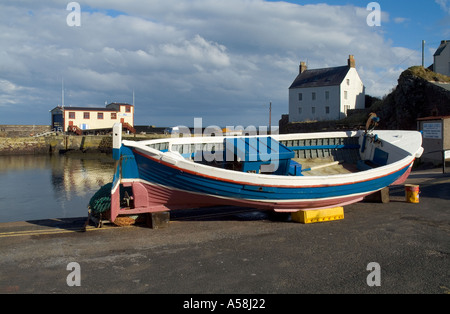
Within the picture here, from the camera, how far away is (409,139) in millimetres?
12805

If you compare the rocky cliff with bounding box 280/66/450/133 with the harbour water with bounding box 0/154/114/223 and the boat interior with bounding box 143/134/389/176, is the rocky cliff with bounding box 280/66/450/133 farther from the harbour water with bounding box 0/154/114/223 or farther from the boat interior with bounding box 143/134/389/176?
the harbour water with bounding box 0/154/114/223

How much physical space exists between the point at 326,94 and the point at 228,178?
1843 inches

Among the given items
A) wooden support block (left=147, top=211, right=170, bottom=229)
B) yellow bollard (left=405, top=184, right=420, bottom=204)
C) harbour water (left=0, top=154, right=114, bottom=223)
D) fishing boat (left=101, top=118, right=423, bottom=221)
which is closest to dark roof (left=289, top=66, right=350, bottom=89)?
harbour water (left=0, top=154, right=114, bottom=223)

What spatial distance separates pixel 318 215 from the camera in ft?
30.0

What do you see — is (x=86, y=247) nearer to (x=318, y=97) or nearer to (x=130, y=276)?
(x=130, y=276)

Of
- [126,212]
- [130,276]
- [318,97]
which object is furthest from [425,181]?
[318,97]

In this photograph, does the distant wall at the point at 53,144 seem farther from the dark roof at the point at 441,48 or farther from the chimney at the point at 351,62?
the dark roof at the point at 441,48

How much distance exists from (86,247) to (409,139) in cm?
1089

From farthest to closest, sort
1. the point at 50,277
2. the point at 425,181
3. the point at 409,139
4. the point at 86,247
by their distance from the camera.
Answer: the point at 425,181 → the point at 409,139 → the point at 86,247 → the point at 50,277

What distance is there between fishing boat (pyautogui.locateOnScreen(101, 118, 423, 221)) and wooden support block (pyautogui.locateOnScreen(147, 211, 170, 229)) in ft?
0.46

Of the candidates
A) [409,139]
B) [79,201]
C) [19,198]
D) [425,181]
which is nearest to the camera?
[409,139]

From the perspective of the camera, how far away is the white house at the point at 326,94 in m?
51.2

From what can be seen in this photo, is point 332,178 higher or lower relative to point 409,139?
lower

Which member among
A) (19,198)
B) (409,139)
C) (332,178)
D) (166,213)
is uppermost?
(409,139)
